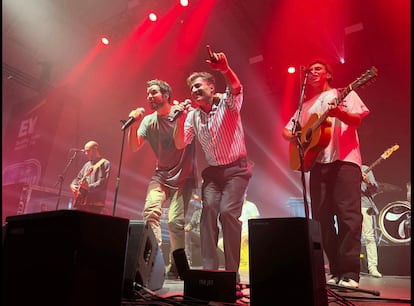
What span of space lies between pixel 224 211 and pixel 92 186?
2.38 meters

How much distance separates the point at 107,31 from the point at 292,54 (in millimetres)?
2657

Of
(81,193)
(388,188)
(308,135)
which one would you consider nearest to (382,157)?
(388,188)

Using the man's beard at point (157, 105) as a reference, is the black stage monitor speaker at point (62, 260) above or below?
below

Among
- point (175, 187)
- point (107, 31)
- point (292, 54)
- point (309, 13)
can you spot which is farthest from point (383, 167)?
point (107, 31)

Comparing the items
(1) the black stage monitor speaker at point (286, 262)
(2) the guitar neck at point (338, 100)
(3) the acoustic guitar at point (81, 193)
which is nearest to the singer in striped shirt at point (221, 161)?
(2) the guitar neck at point (338, 100)

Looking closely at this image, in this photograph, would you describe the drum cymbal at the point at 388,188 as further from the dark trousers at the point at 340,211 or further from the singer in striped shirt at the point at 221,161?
the singer in striped shirt at the point at 221,161

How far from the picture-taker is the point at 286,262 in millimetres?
1547

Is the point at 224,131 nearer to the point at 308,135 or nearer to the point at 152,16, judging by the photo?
the point at 308,135

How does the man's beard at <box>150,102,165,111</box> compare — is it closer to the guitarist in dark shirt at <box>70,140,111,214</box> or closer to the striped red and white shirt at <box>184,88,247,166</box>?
the striped red and white shirt at <box>184,88,247,166</box>

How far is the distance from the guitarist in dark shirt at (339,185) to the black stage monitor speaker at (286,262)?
1.11 meters

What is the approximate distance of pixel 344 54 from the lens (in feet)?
14.7

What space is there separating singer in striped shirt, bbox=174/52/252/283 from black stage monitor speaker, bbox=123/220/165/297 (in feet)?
2.01

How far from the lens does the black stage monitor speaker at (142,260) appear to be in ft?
6.50

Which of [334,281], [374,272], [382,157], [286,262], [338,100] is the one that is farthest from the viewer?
[382,157]
